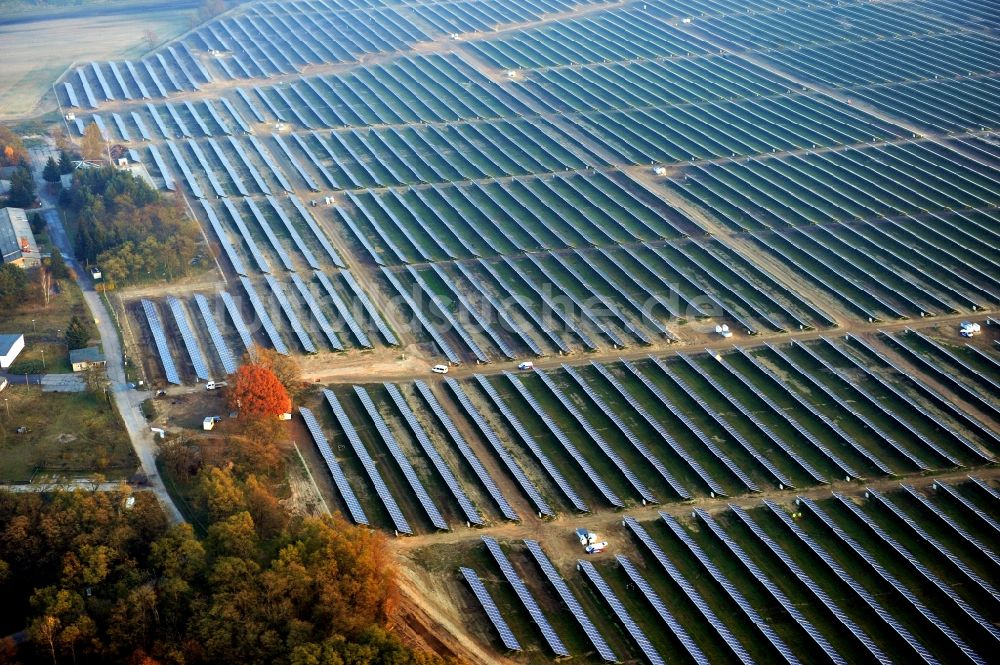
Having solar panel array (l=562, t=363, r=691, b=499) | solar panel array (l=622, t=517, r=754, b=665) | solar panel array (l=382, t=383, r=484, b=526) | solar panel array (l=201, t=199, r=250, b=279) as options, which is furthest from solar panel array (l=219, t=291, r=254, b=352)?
solar panel array (l=622, t=517, r=754, b=665)

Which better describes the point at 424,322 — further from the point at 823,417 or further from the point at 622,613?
the point at 622,613

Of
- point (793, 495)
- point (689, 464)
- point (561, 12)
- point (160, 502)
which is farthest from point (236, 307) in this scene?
point (561, 12)

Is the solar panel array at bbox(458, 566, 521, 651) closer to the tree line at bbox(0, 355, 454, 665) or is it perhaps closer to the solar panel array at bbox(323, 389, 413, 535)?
the tree line at bbox(0, 355, 454, 665)

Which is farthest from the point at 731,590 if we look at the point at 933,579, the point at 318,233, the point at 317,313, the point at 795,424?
the point at 318,233

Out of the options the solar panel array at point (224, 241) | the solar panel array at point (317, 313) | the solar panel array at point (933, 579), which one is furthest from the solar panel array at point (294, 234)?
the solar panel array at point (933, 579)

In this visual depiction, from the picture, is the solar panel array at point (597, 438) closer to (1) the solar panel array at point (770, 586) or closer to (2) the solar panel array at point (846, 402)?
(1) the solar panel array at point (770, 586)

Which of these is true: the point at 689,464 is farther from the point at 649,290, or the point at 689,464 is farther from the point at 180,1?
the point at 180,1
